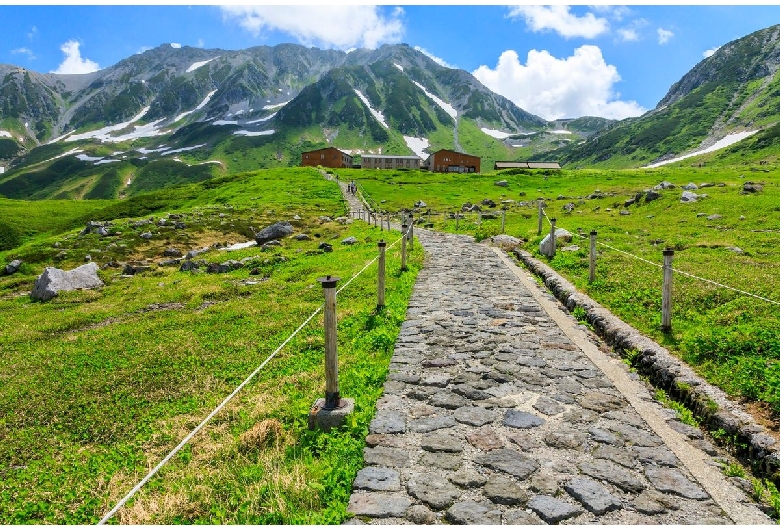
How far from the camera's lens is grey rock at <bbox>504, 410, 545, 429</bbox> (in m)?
7.35

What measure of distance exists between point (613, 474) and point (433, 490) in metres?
2.48

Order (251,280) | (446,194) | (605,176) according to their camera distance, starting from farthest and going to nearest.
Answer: (605,176), (446,194), (251,280)

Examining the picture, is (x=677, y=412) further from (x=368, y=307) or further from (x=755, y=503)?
(x=368, y=307)

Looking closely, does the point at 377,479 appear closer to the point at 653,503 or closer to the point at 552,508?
the point at 552,508

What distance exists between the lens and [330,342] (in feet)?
24.1

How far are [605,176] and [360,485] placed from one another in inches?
3971

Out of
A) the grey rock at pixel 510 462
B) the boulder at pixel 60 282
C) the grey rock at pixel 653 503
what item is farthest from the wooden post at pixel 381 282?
the boulder at pixel 60 282

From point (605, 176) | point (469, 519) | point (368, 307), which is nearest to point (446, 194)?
point (605, 176)

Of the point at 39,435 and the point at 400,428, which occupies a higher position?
the point at 400,428

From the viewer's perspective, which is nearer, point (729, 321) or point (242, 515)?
point (242, 515)

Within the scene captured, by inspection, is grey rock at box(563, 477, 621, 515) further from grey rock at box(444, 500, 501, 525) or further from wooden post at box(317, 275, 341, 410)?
wooden post at box(317, 275, 341, 410)

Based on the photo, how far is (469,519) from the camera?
5.10 m

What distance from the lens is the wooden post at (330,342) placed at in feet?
23.8

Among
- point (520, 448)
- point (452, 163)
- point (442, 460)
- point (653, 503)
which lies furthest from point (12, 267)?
Answer: point (452, 163)
